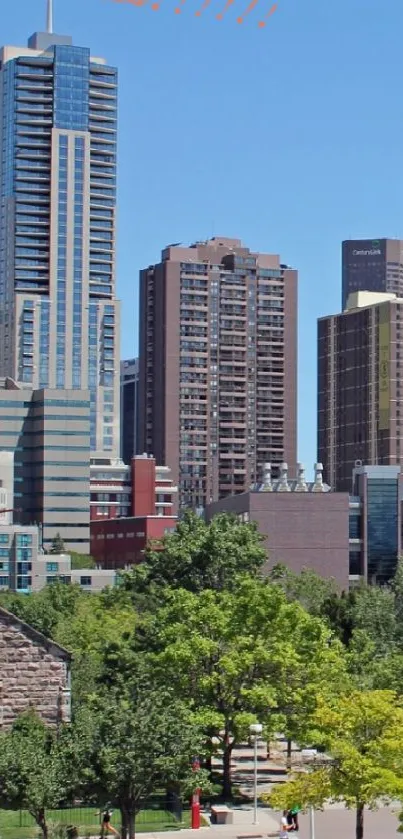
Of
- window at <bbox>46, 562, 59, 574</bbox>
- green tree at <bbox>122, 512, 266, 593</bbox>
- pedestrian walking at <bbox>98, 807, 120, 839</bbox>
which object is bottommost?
pedestrian walking at <bbox>98, 807, 120, 839</bbox>

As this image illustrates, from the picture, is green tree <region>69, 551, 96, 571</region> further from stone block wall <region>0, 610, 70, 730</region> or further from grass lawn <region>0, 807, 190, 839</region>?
stone block wall <region>0, 610, 70, 730</region>

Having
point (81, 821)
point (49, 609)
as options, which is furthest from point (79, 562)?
point (81, 821)

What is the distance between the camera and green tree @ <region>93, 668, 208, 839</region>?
38.6m

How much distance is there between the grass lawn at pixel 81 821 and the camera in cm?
4450

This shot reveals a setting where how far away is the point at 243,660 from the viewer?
53.4 metres

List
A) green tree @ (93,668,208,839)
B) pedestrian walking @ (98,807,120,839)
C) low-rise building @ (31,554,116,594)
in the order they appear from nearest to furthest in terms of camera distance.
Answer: green tree @ (93,668,208,839) < pedestrian walking @ (98,807,120,839) < low-rise building @ (31,554,116,594)

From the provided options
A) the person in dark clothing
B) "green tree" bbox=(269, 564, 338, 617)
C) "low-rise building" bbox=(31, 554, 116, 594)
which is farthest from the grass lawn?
"low-rise building" bbox=(31, 554, 116, 594)

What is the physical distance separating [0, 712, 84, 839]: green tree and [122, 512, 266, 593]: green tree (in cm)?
3608

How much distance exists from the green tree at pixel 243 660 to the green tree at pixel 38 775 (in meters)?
12.8

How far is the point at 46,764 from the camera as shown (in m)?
38.8

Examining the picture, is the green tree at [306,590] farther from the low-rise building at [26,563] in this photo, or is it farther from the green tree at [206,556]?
the low-rise building at [26,563]

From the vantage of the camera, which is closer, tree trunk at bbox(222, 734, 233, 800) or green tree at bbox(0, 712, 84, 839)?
green tree at bbox(0, 712, 84, 839)

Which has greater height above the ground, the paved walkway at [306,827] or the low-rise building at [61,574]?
the low-rise building at [61,574]

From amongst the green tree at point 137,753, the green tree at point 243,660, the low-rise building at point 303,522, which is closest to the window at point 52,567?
the low-rise building at point 303,522
